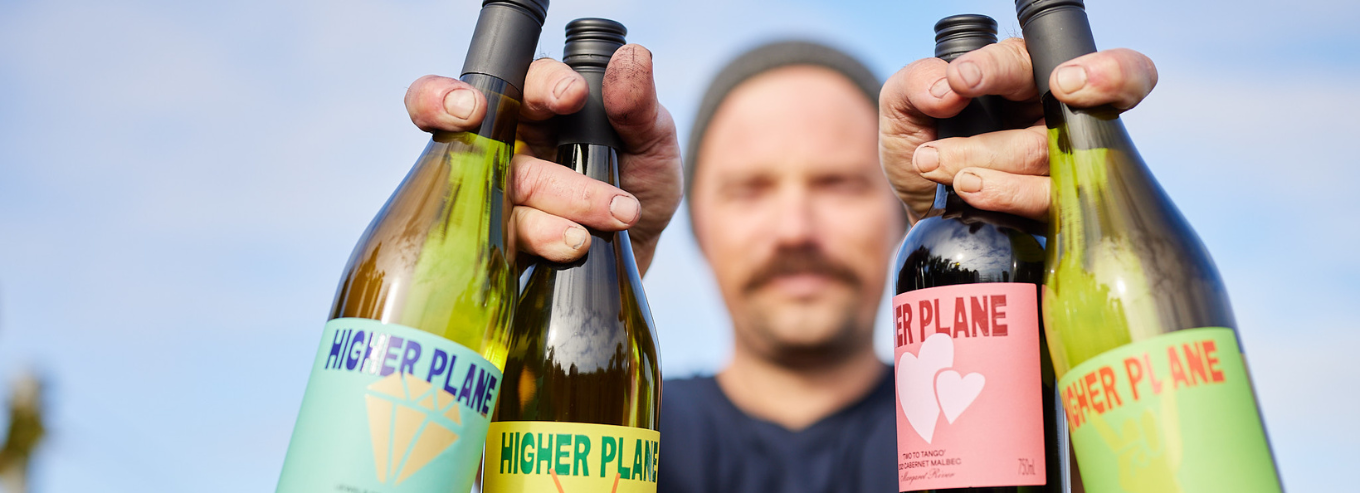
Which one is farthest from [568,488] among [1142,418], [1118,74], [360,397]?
[1118,74]

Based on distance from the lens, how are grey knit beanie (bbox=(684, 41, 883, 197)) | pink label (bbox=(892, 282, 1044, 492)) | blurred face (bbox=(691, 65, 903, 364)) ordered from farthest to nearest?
grey knit beanie (bbox=(684, 41, 883, 197))
blurred face (bbox=(691, 65, 903, 364))
pink label (bbox=(892, 282, 1044, 492))

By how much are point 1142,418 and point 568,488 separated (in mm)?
451

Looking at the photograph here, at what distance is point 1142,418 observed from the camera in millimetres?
606

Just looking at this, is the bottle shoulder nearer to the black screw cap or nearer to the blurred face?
the black screw cap

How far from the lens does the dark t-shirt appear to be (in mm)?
1627

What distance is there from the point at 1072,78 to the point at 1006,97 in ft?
0.44

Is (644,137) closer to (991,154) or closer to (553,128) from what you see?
(553,128)

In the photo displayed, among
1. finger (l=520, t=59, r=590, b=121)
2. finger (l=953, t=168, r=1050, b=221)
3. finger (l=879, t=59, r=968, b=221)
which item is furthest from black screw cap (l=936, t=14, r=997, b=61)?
finger (l=520, t=59, r=590, b=121)

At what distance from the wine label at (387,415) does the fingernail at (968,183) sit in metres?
0.47

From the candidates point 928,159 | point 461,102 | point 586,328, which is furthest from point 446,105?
point 928,159

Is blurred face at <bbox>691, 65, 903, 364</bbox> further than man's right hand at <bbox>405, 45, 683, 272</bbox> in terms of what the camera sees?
Yes

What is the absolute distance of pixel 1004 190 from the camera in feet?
2.68

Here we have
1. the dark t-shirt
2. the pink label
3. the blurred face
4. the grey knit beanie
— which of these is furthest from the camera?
the grey knit beanie

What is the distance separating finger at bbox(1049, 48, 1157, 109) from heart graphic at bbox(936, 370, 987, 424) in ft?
0.84
